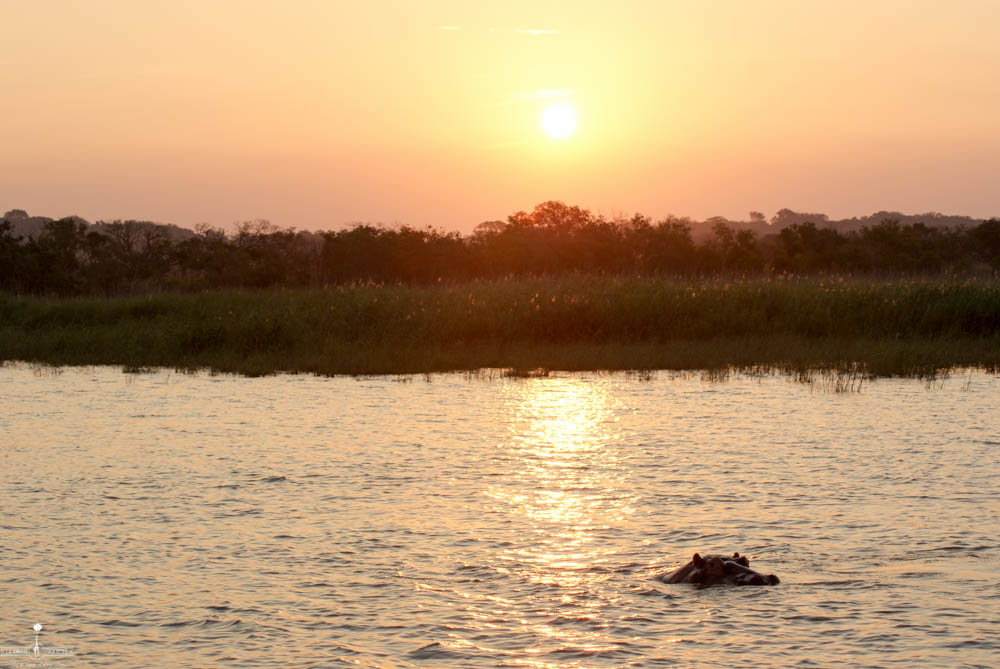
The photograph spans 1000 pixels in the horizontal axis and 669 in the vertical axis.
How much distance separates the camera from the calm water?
661 cm

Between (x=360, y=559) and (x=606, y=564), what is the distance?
1.77 meters

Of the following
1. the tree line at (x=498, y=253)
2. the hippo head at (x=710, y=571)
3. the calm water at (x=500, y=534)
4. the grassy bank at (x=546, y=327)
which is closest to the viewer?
the calm water at (x=500, y=534)

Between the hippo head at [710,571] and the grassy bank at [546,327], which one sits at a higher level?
the grassy bank at [546,327]

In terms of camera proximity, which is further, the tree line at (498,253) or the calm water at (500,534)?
the tree line at (498,253)

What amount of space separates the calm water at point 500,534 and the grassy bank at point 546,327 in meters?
7.56

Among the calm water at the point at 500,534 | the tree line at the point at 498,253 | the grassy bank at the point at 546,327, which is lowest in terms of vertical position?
the calm water at the point at 500,534

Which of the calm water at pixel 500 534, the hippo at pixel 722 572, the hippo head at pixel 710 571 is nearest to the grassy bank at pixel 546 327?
the calm water at pixel 500 534

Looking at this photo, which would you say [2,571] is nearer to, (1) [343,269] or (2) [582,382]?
(2) [582,382]

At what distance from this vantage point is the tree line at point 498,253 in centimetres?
4841

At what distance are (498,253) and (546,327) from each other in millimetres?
24654

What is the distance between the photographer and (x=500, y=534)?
897 centimetres

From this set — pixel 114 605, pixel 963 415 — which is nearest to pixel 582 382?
pixel 963 415

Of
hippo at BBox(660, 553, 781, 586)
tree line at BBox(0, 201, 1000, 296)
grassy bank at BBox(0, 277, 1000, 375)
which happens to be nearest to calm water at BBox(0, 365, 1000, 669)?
hippo at BBox(660, 553, 781, 586)

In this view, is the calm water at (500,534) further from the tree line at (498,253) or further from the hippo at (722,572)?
the tree line at (498,253)
